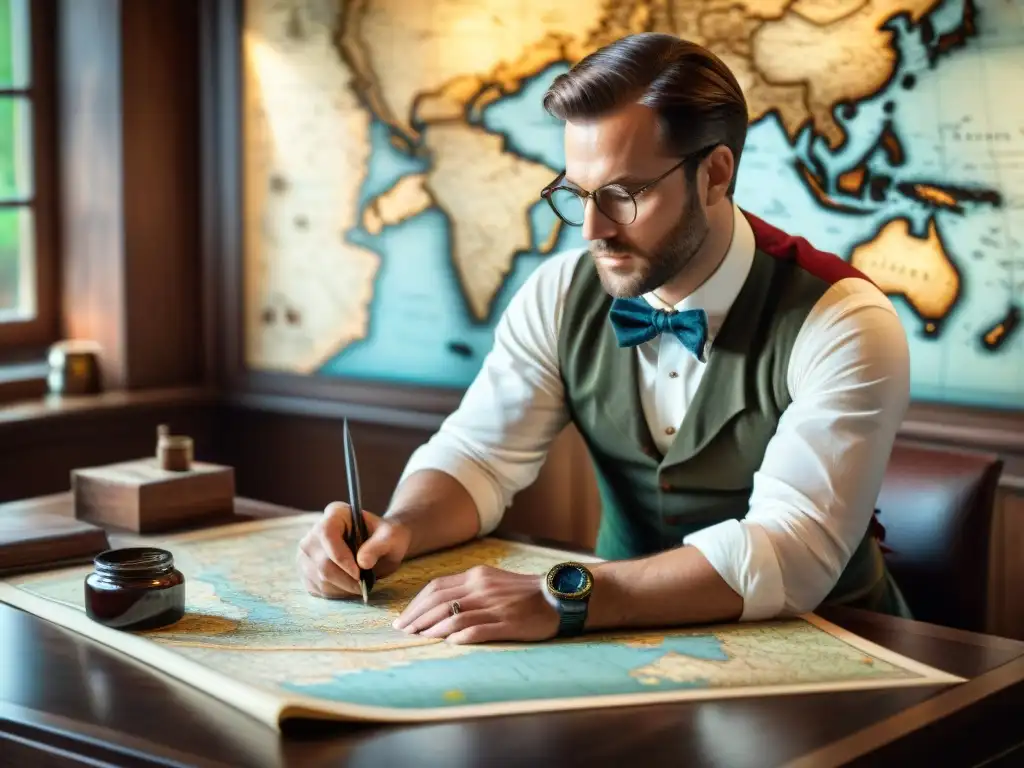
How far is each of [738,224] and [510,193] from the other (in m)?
1.39

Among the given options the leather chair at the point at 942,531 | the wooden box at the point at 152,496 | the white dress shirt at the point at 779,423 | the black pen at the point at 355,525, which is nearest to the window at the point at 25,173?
the wooden box at the point at 152,496

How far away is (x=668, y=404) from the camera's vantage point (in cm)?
244

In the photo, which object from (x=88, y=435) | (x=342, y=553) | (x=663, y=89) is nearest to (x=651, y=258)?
(x=663, y=89)

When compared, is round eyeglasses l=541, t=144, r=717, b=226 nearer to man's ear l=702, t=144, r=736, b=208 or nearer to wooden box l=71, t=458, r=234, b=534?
man's ear l=702, t=144, r=736, b=208

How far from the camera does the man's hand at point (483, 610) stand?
1.85 m

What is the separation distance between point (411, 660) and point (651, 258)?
820 millimetres

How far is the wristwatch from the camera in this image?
188 centimetres

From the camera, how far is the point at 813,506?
2059 mm

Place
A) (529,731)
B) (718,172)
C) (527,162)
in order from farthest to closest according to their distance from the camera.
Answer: (527,162)
(718,172)
(529,731)

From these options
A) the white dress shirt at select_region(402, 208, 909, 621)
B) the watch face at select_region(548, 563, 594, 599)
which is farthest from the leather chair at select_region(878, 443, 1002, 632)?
the watch face at select_region(548, 563, 594, 599)

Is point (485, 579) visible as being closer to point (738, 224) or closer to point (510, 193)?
point (738, 224)

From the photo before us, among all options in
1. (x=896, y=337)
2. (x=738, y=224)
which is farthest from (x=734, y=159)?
(x=896, y=337)

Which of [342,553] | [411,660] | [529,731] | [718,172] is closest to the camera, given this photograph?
[529,731]

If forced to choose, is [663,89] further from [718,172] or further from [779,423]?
[779,423]
